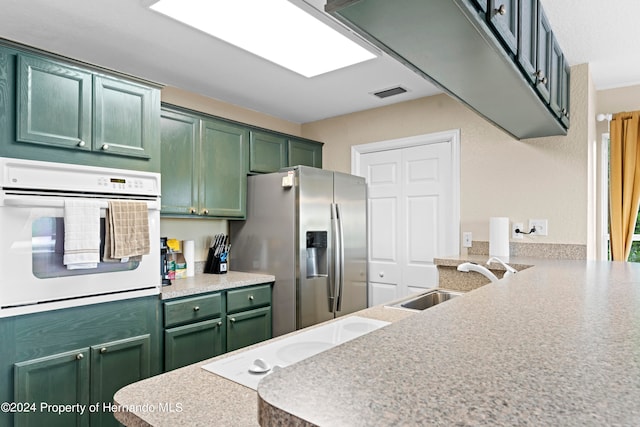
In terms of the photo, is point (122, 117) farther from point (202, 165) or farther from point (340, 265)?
point (340, 265)

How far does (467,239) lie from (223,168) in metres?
2.05

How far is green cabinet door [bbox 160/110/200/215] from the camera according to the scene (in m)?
2.73

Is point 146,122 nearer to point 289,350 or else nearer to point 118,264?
point 118,264

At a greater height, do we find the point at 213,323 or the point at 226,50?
the point at 226,50

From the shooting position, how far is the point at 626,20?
6.87 ft

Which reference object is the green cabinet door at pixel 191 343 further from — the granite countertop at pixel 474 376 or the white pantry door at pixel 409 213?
the granite countertop at pixel 474 376

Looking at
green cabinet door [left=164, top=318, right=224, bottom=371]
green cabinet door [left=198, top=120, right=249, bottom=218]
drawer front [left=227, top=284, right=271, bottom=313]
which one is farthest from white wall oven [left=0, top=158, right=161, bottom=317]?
green cabinet door [left=198, top=120, right=249, bottom=218]

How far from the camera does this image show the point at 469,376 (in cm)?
44

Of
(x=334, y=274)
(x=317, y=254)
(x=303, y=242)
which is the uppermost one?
(x=303, y=242)

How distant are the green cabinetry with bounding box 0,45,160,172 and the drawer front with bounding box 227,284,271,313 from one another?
40.5 inches

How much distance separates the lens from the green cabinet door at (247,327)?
9.00ft

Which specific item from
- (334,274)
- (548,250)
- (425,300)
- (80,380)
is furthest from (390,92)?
(80,380)

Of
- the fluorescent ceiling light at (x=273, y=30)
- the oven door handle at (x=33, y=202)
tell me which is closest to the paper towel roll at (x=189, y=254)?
the oven door handle at (x=33, y=202)

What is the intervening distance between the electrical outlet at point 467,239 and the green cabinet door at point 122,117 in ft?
7.91
